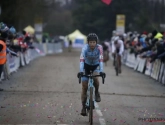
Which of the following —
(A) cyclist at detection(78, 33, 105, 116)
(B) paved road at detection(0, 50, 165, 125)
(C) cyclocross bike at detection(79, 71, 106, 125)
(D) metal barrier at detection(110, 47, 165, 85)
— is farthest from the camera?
(D) metal barrier at detection(110, 47, 165, 85)

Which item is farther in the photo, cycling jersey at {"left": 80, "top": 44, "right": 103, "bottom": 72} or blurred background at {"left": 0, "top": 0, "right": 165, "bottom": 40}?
blurred background at {"left": 0, "top": 0, "right": 165, "bottom": 40}

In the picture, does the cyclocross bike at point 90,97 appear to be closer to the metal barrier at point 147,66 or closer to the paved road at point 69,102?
the paved road at point 69,102

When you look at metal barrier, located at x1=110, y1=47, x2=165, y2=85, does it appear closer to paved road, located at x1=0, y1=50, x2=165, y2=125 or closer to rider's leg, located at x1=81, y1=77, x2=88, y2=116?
paved road, located at x1=0, y1=50, x2=165, y2=125

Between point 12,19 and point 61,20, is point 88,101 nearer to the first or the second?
point 12,19

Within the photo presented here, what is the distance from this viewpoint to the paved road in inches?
413

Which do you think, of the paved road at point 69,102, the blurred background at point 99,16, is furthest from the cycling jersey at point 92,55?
the blurred background at point 99,16

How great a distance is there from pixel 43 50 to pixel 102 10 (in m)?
27.6

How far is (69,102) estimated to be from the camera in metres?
13.1

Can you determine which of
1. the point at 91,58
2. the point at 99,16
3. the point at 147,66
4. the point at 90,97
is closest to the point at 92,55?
the point at 91,58

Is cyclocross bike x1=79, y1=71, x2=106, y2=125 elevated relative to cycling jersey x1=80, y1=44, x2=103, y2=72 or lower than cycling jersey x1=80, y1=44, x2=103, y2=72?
lower

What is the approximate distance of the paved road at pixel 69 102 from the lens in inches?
413

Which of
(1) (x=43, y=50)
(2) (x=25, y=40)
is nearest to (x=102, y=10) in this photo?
(1) (x=43, y=50)

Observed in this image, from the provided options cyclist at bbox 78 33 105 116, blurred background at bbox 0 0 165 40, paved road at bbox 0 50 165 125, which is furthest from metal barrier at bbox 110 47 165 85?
cyclist at bbox 78 33 105 116

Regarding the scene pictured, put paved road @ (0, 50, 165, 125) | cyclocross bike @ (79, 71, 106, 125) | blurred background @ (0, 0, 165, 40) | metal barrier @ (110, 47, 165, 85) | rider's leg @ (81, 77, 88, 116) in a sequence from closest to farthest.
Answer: cyclocross bike @ (79, 71, 106, 125) → rider's leg @ (81, 77, 88, 116) → paved road @ (0, 50, 165, 125) → metal barrier @ (110, 47, 165, 85) → blurred background @ (0, 0, 165, 40)
